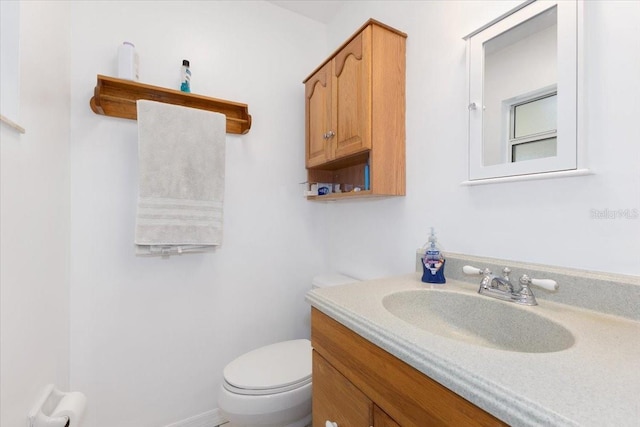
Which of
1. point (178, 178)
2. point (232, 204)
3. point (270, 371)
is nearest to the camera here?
point (270, 371)

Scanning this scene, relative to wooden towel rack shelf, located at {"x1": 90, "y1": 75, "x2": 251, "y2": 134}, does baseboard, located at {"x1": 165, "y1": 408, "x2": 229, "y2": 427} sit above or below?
below

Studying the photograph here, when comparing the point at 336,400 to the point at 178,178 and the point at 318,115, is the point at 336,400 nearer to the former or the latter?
the point at 178,178

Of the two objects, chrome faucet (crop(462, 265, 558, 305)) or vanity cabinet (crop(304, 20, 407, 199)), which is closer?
chrome faucet (crop(462, 265, 558, 305))

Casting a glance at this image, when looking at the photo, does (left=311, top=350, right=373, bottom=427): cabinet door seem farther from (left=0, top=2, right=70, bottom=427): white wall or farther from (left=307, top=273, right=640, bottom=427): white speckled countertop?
(left=0, top=2, right=70, bottom=427): white wall

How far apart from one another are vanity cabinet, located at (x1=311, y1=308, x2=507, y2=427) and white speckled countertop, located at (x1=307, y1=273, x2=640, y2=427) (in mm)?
29

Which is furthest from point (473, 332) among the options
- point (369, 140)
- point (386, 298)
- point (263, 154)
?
point (263, 154)

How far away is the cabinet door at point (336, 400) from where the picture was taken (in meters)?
0.69

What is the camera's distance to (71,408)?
0.99 metres

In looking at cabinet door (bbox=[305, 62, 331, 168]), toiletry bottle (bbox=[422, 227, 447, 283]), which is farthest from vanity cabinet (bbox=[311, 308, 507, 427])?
cabinet door (bbox=[305, 62, 331, 168])

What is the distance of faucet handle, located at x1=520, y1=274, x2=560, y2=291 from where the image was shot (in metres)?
0.75

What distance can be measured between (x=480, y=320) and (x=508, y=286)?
0.13 meters

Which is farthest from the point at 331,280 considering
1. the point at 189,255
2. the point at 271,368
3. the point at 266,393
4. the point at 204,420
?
the point at 204,420

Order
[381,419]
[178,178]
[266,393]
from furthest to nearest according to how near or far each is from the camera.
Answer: [178,178]
[266,393]
[381,419]

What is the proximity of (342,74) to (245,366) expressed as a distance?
1.49 meters
